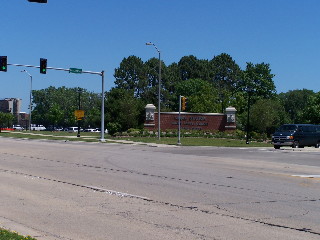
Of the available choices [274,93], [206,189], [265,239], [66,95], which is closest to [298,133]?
[206,189]

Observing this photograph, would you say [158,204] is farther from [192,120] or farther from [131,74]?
[131,74]

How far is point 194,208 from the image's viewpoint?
10.0 meters

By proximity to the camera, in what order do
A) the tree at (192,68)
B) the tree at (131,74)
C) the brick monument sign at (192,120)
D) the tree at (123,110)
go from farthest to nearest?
the tree at (192,68) < the tree at (131,74) < the tree at (123,110) < the brick monument sign at (192,120)

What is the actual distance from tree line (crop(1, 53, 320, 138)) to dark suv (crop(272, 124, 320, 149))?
1029 inches

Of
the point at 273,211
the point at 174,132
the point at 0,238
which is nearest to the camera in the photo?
the point at 0,238

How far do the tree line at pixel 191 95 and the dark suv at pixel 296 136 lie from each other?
85.8 feet

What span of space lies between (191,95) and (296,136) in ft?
223

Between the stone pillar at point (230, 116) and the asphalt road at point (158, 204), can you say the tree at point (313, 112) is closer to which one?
the stone pillar at point (230, 116)

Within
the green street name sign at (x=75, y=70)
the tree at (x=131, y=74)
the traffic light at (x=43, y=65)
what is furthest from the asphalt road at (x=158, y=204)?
the tree at (x=131, y=74)

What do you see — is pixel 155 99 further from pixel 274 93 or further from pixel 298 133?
pixel 298 133

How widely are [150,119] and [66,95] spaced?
9782cm

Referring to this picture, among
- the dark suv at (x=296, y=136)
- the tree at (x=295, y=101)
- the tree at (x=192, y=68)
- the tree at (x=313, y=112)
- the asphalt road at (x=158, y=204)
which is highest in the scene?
the tree at (x=192, y=68)

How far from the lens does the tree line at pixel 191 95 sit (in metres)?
69.2

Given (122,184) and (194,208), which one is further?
(122,184)
